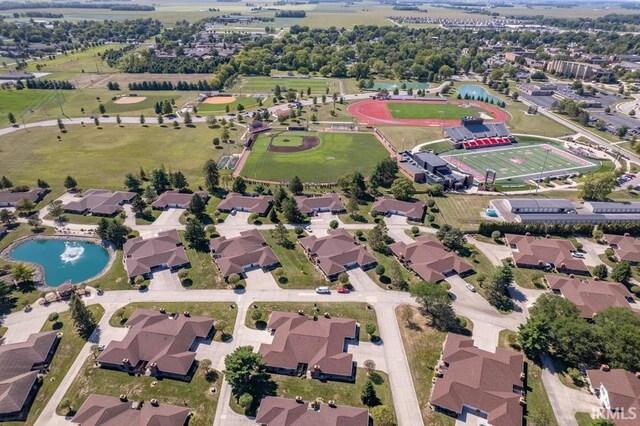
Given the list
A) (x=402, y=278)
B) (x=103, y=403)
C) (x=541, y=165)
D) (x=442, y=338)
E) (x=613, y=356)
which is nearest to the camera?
(x=103, y=403)

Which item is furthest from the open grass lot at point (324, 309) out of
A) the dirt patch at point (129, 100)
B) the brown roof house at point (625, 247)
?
the dirt patch at point (129, 100)

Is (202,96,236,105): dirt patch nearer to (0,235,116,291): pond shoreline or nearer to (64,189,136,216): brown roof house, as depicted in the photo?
(64,189,136,216): brown roof house

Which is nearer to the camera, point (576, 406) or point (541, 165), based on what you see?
point (576, 406)

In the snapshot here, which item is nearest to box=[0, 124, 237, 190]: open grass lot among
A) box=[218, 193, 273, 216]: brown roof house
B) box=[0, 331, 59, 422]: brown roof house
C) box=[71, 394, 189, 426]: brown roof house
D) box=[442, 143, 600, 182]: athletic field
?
box=[218, 193, 273, 216]: brown roof house

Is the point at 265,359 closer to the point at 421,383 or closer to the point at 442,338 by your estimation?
the point at 421,383

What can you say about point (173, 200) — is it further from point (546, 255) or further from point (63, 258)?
point (546, 255)

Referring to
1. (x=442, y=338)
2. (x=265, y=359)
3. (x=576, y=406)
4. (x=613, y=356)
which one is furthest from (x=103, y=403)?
(x=613, y=356)
